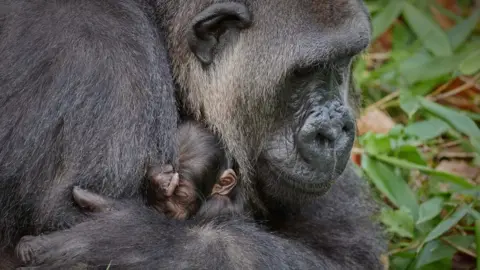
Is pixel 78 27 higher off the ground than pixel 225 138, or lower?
higher

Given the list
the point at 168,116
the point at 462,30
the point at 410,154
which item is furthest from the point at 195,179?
the point at 462,30

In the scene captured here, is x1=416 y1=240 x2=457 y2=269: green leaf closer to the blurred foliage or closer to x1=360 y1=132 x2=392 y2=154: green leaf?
the blurred foliage

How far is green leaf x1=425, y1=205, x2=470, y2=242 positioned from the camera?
630 cm

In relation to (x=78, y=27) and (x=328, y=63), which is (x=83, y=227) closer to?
(x=78, y=27)

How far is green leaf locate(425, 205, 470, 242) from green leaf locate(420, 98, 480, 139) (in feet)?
2.31

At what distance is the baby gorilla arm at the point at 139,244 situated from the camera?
4930 mm

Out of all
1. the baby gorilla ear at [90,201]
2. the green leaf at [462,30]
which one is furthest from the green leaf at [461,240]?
the green leaf at [462,30]

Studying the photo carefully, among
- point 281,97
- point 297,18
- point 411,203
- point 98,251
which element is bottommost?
point 411,203

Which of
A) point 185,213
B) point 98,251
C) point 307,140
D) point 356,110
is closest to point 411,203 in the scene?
point 356,110

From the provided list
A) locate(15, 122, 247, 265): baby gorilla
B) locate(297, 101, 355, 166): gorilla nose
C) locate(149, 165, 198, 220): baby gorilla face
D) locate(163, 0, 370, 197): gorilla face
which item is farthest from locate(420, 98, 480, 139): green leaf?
locate(149, 165, 198, 220): baby gorilla face

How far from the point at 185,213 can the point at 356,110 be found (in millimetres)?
1576

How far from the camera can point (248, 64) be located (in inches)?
223

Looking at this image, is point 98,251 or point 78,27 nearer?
point 98,251

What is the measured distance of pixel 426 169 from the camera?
686 centimetres
